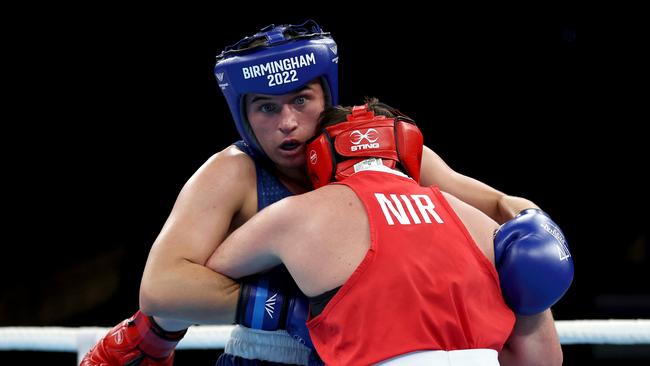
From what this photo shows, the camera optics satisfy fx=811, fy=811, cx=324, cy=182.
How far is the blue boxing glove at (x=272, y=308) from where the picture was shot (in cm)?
174

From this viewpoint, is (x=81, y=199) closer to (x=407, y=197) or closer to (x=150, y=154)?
(x=150, y=154)

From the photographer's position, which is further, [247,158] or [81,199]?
[81,199]

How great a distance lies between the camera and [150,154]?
495 centimetres

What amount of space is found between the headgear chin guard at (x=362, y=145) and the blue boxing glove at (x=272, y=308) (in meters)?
0.26

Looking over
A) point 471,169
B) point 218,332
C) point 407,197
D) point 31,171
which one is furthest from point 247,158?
point 31,171

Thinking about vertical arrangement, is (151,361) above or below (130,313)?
above

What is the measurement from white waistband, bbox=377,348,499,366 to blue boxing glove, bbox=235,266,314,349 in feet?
0.95

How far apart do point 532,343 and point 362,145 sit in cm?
56

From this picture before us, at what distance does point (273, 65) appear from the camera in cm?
199

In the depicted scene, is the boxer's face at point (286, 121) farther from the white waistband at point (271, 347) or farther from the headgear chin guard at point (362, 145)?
the white waistband at point (271, 347)

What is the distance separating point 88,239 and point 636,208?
3285mm

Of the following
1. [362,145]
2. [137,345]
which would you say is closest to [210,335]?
[137,345]

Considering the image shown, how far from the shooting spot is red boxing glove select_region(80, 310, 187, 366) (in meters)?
2.03

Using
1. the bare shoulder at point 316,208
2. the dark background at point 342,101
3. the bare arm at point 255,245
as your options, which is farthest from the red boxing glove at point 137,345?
the dark background at point 342,101
